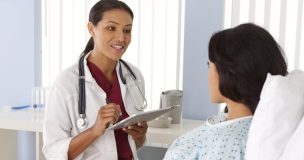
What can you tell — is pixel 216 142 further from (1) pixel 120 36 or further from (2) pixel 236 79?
(1) pixel 120 36

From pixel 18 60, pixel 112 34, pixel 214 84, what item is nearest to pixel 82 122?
pixel 112 34

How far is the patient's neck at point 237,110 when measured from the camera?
42.6 inches

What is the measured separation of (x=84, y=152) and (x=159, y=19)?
1238mm

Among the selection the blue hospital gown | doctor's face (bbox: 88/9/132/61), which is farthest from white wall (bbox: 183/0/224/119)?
the blue hospital gown

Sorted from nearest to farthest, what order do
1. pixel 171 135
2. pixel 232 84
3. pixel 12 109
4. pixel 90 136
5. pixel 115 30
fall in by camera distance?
pixel 232 84
pixel 90 136
pixel 115 30
pixel 171 135
pixel 12 109

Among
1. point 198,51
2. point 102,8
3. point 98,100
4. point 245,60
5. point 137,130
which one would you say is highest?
point 102,8

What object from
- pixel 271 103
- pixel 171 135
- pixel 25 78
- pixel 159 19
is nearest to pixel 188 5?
pixel 159 19

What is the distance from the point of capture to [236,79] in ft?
3.40

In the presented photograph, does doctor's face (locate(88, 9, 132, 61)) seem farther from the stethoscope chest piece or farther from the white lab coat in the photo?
the stethoscope chest piece

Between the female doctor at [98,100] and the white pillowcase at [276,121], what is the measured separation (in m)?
0.58

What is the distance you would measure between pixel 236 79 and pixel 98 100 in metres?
0.64

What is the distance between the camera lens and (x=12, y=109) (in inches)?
105

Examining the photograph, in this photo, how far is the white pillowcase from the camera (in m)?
0.92

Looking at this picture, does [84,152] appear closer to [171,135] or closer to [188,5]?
[171,135]
